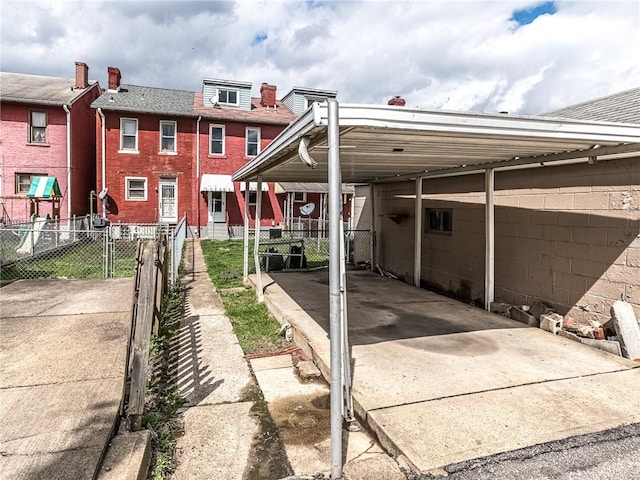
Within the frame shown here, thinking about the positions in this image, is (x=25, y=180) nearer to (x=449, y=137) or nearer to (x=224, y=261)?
(x=224, y=261)

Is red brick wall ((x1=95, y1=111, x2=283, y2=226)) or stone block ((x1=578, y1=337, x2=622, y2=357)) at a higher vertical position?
red brick wall ((x1=95, y1=111, x2=283, y2=226))

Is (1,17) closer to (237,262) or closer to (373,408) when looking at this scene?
(237,262)

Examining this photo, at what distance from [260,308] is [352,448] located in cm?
442

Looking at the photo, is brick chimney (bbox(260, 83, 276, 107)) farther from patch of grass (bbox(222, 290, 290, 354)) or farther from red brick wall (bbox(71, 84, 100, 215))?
patch of grass (bbox(222, 290, 290, 354))

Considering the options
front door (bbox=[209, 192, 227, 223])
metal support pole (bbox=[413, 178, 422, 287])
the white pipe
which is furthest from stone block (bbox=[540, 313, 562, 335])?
front door (bbox=[209, 192, 227, 223])

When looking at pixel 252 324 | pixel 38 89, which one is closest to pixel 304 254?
pixel 252 324

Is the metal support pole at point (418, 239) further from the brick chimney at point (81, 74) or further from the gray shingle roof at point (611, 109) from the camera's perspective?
the brick chimney at point (81, 74)

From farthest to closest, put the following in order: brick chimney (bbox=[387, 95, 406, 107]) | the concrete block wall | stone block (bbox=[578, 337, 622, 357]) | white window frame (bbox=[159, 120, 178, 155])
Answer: brick chimney (bbox=[387, 95, 406, 107]) < white window frame (bbox=[159, 120, 178, 155]) < the concrete block wall < stone block (bbox=[578, 337, 622, 357])

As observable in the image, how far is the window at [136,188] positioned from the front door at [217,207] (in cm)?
305

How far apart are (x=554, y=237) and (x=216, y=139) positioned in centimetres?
1763

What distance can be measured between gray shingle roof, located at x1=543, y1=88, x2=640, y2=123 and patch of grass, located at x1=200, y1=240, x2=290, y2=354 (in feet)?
17.4

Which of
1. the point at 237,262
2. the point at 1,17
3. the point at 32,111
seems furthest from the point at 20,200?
the point at 237,262

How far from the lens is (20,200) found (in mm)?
18219

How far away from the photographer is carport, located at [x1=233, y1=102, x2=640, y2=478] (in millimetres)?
2758
